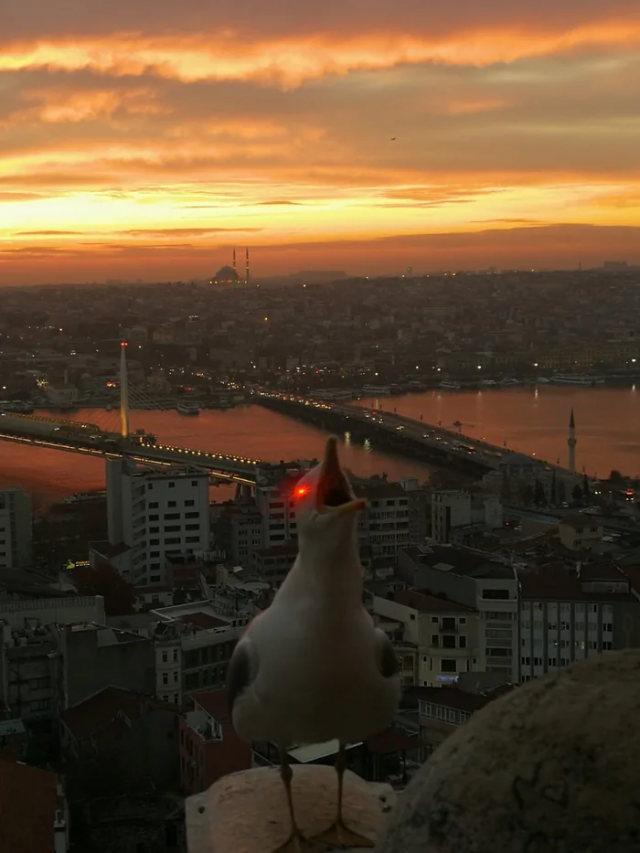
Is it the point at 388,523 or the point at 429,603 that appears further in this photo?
the point at 388,523

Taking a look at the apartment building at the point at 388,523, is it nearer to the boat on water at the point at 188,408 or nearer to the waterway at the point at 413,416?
the waterway at the point at 413,416

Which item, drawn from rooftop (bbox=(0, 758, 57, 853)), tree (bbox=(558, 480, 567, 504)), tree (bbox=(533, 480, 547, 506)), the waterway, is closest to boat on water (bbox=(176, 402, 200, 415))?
the waterway

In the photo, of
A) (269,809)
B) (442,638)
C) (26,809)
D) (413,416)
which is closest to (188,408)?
(413,416)

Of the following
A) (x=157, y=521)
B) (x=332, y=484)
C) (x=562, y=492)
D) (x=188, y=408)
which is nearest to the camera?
(x=332, y=484)

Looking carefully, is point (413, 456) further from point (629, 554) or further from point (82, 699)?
point (82, 699)

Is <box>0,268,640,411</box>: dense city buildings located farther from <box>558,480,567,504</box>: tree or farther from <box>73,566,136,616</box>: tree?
<box>73,566,136,616</box>: tree

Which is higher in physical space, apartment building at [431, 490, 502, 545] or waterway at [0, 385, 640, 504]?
apartment building at [431, 490, 502, 545]

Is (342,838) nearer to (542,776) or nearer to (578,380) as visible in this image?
(542,776)
